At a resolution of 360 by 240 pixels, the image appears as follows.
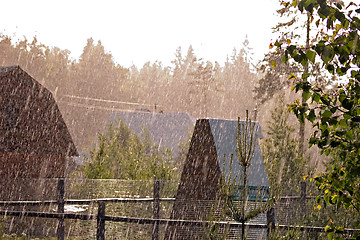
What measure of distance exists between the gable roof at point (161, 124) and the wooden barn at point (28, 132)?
2489 cm

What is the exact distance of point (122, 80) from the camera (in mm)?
99750

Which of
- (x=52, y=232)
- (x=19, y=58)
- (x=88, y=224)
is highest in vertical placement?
(x=19, y=58)

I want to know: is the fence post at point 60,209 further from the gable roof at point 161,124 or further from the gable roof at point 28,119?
the gable roof at point 161,124

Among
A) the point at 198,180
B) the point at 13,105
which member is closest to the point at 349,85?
the point at 198,180

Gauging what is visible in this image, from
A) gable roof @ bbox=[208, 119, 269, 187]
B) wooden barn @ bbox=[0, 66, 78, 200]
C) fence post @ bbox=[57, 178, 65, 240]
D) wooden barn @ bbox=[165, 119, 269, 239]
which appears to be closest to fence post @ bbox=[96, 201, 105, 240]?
fence post @ bbox=[57, 178, 65, 240]

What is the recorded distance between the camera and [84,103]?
88.6 m

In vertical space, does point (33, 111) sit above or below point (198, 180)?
above

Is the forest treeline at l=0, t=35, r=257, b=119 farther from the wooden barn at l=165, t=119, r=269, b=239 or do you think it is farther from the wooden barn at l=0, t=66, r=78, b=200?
the wooden barn at l=165, t=119, r=269, b=239

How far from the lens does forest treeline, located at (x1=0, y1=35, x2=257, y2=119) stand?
8243 cm

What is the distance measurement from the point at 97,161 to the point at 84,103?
70.4 meters

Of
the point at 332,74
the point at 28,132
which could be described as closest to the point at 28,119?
the point at 28,132

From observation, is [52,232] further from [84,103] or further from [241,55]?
[241,55]

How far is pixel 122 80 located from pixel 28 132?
247ft

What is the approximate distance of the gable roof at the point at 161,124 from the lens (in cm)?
5162
